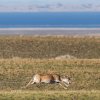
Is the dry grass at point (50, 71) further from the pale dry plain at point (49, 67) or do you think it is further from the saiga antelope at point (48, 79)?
the saiga antelope at point (48, 79)

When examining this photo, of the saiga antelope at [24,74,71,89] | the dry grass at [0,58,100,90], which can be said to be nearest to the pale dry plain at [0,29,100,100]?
the dry grass at [0,58,100,90]

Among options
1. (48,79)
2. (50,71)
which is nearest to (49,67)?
(50,71)

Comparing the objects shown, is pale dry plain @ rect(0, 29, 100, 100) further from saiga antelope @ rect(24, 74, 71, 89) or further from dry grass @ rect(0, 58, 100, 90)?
saiga antelope @ rect(24, 74, 71, 89)

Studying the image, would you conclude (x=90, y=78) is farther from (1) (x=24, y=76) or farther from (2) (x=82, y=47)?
(2) (x=82, y=47)

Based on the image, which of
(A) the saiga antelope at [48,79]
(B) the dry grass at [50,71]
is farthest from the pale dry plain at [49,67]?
(A) the saiga antelope at [48,79]

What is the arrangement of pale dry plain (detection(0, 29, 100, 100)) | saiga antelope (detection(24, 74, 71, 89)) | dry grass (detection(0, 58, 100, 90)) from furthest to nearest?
dry grass (detection(0, 58, 100, 90))
saiga antelope (detection(24, 74, 71, 89))
pale dry plain (detection(0, 29, 100, 100))

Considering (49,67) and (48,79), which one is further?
(49,67)

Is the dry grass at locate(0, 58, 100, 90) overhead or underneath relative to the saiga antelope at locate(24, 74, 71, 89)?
underneath

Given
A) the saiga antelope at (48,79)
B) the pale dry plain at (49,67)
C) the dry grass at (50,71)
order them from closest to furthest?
the pale dry plain at (49,67), the saiga antelope at (48,79), the dry grass at (50,71)

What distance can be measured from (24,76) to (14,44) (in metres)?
16.5

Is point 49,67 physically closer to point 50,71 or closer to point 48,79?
point 50,71

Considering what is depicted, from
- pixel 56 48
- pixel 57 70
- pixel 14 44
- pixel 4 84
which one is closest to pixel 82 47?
pixel 56 48

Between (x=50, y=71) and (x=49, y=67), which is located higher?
(x=50, y=71)

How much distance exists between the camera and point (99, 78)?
2347cm
